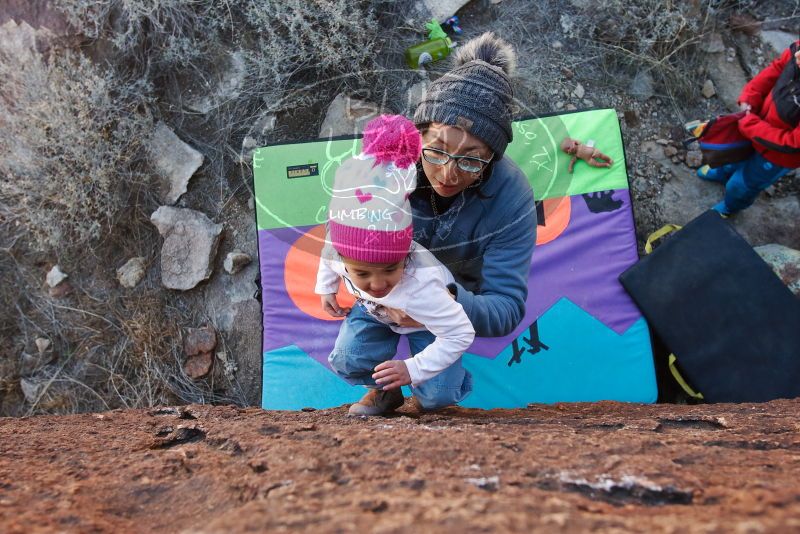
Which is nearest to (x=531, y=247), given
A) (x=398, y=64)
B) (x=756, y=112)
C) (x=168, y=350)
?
(x=398, y=64)

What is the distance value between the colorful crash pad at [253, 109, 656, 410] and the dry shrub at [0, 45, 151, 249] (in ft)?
2.51

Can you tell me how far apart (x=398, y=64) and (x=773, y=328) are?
198cm

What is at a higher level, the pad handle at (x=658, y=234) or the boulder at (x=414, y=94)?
the boulder at (x=414, y=94)

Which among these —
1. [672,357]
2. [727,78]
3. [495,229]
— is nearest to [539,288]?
[672,357]

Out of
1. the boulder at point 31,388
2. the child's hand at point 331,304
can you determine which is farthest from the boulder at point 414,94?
the boulder at point 31,388

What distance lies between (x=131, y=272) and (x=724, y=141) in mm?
2904

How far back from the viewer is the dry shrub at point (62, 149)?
104 inches

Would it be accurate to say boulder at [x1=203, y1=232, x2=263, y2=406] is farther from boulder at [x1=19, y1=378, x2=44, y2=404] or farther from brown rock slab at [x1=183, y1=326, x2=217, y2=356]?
boulder at [x1=19, y1=378, x2=44, y2=404]

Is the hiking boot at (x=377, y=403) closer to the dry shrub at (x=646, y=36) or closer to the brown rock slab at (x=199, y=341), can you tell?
the brown rock slab at (x=199, y=341)

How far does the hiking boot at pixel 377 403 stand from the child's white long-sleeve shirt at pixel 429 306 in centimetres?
33

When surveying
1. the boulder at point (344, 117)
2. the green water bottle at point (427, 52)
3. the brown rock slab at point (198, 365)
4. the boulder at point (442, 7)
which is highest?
the boulder at point (442, 7)

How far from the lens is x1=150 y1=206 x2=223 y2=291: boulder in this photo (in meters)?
2.68

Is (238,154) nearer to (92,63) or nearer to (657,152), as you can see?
(92,63)

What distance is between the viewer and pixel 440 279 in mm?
1472
